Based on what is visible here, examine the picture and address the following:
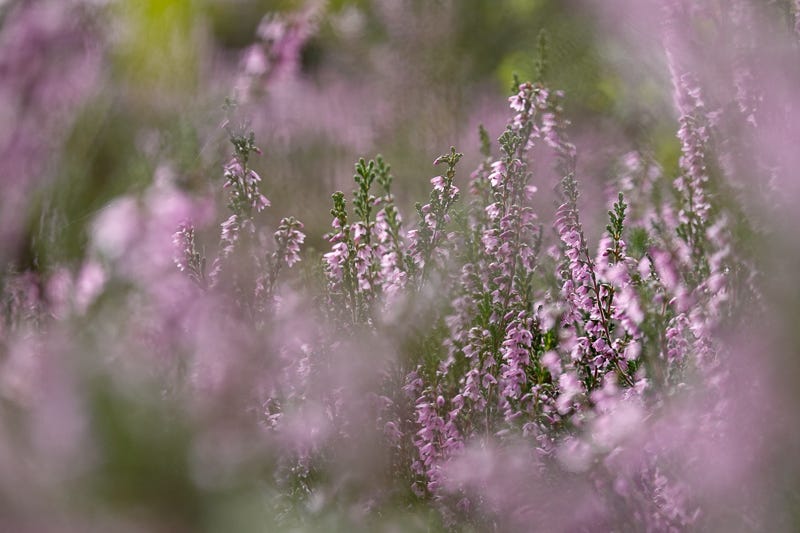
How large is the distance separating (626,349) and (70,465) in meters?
0.69

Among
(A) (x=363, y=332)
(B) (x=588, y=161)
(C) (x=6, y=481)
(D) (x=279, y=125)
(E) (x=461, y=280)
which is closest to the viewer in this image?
(C) (x=6, y=481)

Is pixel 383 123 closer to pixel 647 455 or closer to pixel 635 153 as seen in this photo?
pixel 635 153

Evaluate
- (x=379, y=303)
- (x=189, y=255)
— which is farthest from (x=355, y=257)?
(x=189, y=255)

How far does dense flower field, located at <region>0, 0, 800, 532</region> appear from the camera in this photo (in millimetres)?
381

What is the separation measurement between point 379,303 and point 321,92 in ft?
1.51

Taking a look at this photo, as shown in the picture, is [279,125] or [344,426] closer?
[344,426]

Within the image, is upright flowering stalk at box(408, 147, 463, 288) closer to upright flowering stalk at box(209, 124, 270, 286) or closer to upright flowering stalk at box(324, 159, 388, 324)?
upright flowering stalk at box(324, 159, 388, 324)

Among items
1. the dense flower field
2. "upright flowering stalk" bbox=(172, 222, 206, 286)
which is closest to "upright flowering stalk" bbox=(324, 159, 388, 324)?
the dense flower field

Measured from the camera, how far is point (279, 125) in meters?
0.95

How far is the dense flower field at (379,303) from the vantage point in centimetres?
38

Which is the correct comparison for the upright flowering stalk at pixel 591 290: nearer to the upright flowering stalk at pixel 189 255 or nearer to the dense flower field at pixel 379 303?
the dense flower field at pixel 379 303

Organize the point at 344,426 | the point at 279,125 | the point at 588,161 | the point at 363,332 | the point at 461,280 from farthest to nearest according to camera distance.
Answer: the point at 588,161 → the point at 279,125 → the point at 461,280 → the point at 363,332 → the point at 344,426

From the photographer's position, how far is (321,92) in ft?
3.82

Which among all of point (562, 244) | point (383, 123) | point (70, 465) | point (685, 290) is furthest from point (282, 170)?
point (70, 465)
